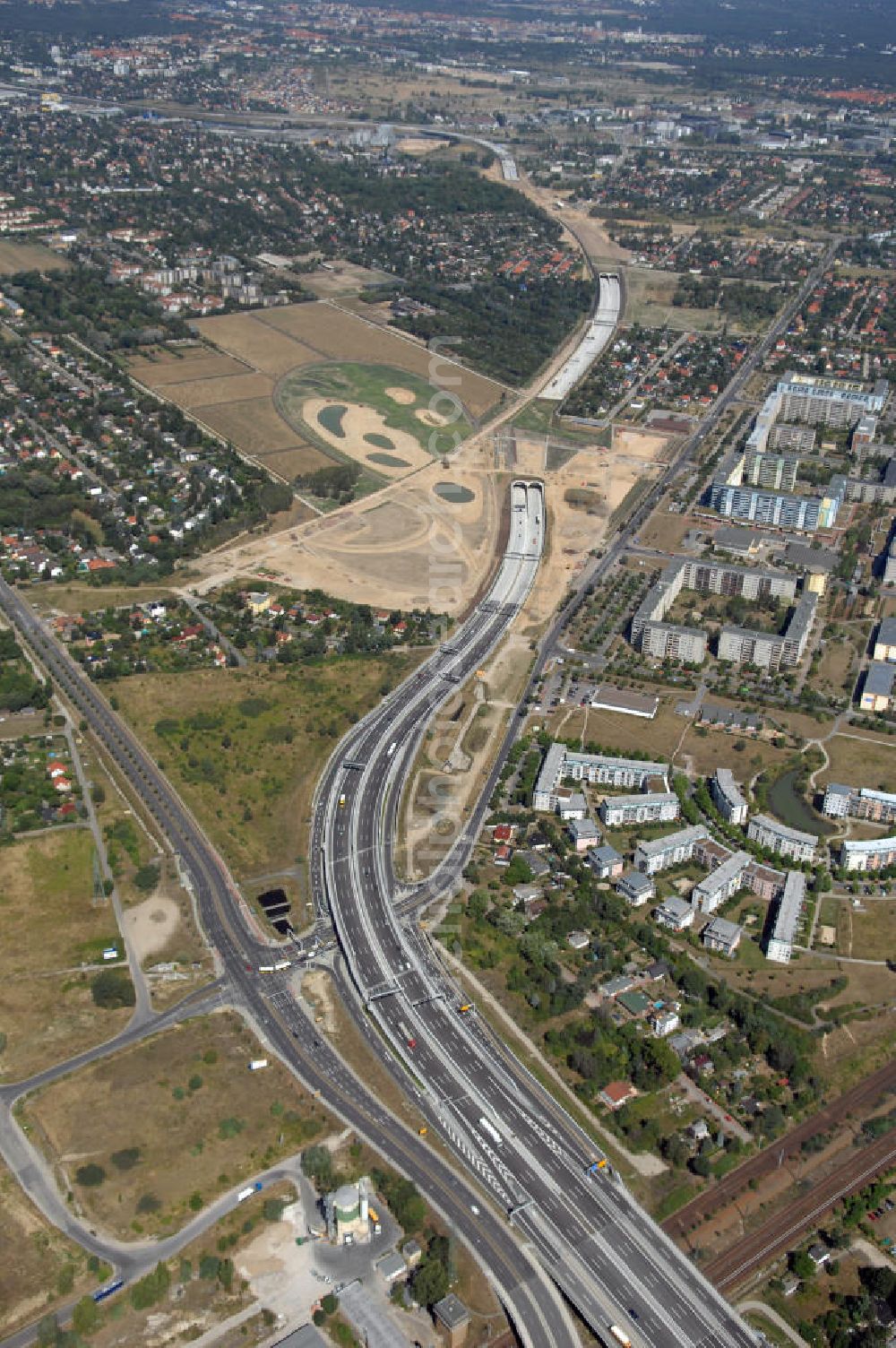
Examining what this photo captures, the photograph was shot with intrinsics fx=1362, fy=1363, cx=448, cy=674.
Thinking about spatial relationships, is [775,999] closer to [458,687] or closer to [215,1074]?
[215,1074]

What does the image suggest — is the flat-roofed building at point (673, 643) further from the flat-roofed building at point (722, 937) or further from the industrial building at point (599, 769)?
the flat-roofed building at point (722, 937)

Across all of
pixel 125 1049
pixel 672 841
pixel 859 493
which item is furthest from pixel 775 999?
pixel 859 493

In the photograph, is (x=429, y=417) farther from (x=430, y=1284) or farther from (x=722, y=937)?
(x=430, y=1284)

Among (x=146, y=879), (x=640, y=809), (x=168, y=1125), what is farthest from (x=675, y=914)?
(x=146, y=879)

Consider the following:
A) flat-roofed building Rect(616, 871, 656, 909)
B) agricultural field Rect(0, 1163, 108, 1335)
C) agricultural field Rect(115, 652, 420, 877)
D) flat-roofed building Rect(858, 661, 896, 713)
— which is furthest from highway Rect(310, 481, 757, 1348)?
flat-roofed building Rect(858, 661, 896, 713)

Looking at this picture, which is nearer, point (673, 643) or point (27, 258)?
point (673, 643)

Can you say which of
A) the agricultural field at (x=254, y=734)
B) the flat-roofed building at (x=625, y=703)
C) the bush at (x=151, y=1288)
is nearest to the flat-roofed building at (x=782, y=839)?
the flat-roofed building at (x=625, y=703)
